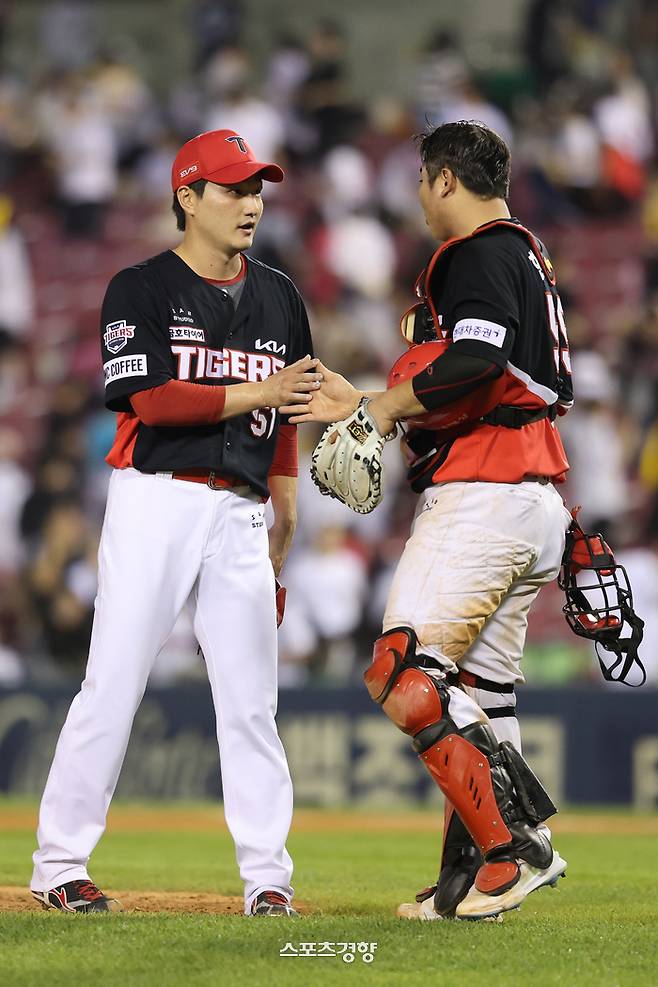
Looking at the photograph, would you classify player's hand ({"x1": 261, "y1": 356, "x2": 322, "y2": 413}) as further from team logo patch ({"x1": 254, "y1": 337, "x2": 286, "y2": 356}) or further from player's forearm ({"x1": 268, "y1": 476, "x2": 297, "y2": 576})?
player's forearm ({"x1": 268, "y1": 476, "x2": 297, "y2": 576})

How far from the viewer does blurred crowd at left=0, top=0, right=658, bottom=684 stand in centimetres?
1252

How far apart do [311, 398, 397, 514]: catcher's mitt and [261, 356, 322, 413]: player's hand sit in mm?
192

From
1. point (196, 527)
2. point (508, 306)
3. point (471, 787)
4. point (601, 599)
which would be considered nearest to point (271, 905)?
point (471, 787)

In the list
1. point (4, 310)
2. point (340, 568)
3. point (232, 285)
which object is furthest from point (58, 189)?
point (232, 285)

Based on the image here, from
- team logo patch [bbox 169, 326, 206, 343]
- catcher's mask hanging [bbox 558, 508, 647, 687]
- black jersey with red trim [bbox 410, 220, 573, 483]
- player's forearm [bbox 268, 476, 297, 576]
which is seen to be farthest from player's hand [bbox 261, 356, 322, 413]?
catcher's mask hanging [bbox 558, 508, 647, 687]

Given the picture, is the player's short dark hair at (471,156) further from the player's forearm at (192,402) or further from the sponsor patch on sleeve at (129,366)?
the sponsor patch on sleeve at (129,366)

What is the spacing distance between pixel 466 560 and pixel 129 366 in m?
1.27

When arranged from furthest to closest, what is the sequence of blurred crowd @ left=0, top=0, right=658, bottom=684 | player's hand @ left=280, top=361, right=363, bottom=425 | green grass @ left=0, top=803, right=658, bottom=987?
blurred crowd @ left=0, top=0, right=658, bottom=684
player's hand @ left=280, top=361, right=363, bottom=425
green grass @ left=0, top=803, right=658, bottom=987

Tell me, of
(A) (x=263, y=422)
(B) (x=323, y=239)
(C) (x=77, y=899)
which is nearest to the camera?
(C) (x=77, y=899)

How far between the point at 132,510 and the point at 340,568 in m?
7.40

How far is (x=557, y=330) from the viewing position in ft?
16.9

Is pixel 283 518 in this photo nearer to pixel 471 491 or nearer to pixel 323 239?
pixel 471 491

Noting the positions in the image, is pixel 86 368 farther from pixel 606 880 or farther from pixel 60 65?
pixel 606 880

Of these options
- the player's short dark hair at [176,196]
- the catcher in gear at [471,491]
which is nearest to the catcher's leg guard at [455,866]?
the catcher in gear at [471,491]
